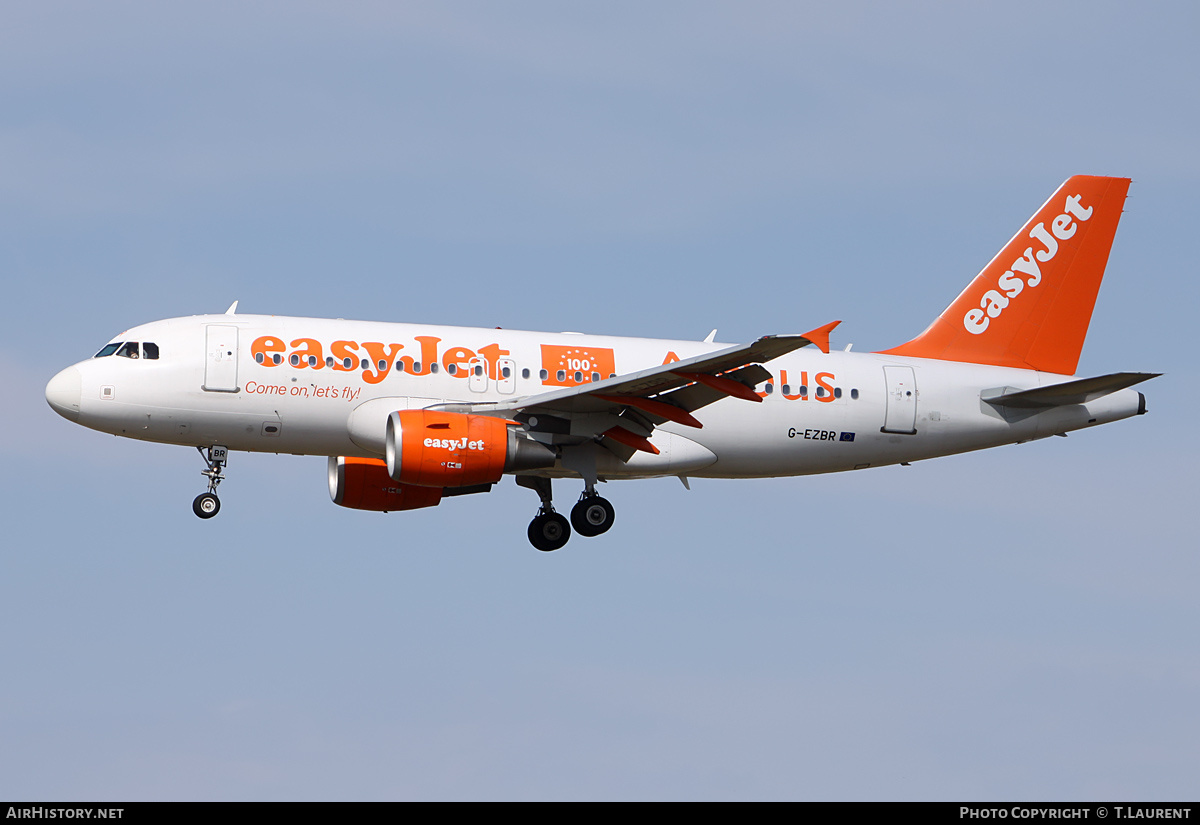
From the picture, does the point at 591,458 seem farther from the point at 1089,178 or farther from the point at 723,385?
the point at 1089,178

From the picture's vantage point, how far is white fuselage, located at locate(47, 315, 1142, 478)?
30766 mm

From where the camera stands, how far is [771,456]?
33.8 metres

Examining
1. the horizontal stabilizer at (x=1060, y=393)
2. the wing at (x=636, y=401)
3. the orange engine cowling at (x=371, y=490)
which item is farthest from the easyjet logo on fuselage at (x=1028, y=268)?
the orange engine cowling at (x=371, y=490)

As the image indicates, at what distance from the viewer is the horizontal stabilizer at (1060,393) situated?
1273 inches

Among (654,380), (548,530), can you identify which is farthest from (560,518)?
(654,380)

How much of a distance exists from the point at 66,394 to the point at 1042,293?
22.3 m

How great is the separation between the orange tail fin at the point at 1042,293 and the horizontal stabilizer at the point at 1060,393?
1.55 m

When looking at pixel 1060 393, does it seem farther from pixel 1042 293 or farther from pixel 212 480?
pixel 212 480

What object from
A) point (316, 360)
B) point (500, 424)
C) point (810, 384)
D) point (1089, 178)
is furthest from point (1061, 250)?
point (316, 360)

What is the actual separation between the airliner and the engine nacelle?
1.5 inches

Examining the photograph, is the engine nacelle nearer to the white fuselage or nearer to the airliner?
the airliner

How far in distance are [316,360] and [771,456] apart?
33.1 feet

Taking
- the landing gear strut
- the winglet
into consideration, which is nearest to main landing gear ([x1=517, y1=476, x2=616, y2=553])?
the landing gear strut

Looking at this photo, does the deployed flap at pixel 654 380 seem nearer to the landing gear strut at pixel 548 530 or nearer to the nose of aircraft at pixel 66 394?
the landing gear strut at pixel 548 530
